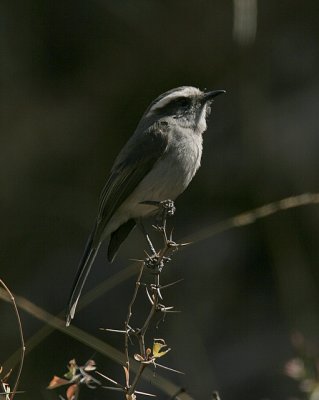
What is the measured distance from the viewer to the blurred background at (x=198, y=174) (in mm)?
7188

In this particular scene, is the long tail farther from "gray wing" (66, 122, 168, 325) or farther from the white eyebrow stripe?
the white eyebrow stripe

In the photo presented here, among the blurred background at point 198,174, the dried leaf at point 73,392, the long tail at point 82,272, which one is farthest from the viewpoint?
the blurred background at point 198,174

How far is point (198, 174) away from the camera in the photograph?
747 cm

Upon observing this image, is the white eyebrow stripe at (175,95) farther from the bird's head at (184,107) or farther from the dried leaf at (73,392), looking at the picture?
the dried leaf at (73,392)

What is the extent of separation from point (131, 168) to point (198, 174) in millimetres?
2666

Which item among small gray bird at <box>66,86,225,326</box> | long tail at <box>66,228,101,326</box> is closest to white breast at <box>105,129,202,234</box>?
small gray bird at <box>66,86,225,326</box>

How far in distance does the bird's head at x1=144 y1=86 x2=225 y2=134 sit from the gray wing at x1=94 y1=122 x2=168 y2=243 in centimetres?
20

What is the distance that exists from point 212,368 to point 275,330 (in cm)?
64

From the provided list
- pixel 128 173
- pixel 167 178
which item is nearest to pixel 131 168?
pixel 128 173

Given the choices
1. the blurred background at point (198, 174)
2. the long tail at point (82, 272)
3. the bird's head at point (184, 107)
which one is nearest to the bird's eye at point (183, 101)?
the bird's head at point (184, 107)

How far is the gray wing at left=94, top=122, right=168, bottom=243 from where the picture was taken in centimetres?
474

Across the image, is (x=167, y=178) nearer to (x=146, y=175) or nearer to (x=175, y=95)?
(x=146, y=175)

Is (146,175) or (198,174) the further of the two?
(198,174)

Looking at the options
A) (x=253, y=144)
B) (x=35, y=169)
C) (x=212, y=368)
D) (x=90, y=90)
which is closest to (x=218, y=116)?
(x=253, y=144)
